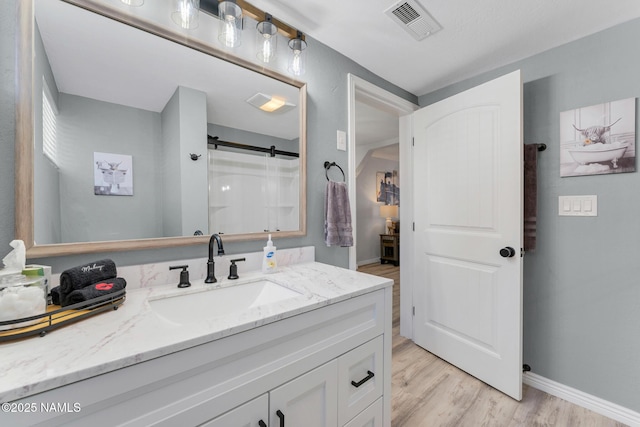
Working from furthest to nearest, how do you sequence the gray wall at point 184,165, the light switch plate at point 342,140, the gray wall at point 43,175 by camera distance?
the light switch plate at point 342,140 < the gray wall at point 184,165 < the gray wall at point 43,175

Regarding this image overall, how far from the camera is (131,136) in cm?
99

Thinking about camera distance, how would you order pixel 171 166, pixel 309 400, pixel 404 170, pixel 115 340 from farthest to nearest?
pixel 404 170 < pixel 171 166 < pixel 309 400 < pixel 115 340

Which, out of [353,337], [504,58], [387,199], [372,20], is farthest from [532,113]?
[387,199]

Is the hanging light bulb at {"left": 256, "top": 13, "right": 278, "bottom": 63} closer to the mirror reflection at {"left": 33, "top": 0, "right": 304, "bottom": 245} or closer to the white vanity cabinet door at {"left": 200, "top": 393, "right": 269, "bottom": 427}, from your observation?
the mirror reflection at {"left": 33, "top": 0, "right": 304, "bottom": 245}

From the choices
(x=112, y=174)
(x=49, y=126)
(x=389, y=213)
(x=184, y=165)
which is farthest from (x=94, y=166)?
(x=389, y=213)

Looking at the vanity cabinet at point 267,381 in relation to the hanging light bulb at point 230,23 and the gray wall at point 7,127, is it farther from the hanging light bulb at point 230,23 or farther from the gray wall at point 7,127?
the hanging light bulb at point 230,23

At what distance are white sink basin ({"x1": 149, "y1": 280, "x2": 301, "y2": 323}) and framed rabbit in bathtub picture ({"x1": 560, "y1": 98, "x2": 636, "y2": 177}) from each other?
1880 mm

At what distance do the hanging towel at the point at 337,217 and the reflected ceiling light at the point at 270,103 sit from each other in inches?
19.2

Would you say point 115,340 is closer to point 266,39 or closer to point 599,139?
point 266,39

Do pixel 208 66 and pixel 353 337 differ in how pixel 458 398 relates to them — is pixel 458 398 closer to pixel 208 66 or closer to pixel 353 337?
pixel 353 337

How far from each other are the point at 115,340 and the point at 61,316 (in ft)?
0.72

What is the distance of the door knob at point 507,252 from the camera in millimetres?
1629

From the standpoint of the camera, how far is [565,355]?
1672 millimetres

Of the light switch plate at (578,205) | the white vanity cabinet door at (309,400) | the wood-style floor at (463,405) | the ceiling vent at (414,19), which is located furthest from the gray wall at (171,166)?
the light switch plate at (578,205)
